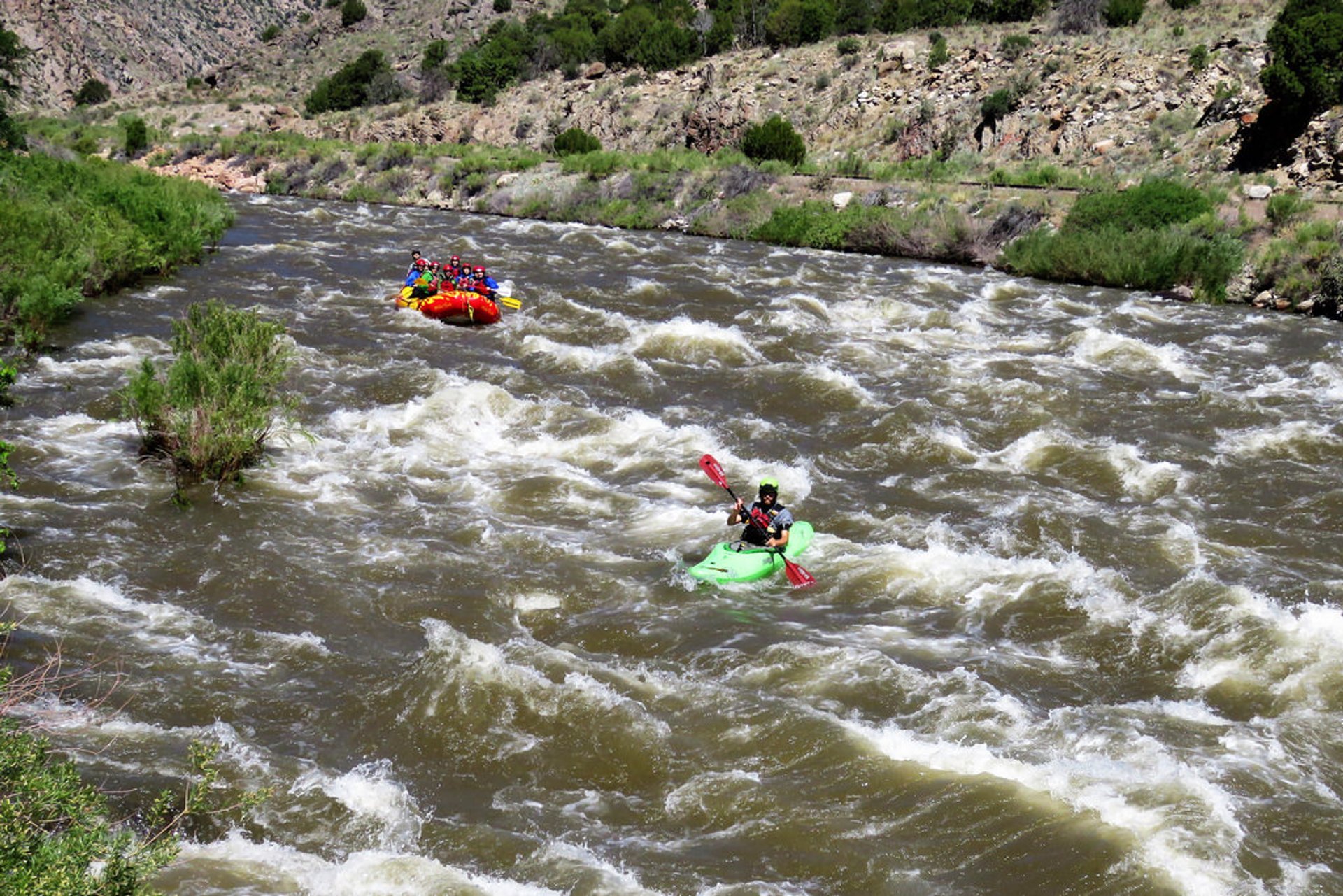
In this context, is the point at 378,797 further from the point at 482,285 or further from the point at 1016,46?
the point at 1016,46

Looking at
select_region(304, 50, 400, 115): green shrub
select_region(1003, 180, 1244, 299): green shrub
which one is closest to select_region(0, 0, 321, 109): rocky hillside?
select_region(304, 50, 400, 115): green shrub

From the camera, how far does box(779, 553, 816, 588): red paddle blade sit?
31.2 ft

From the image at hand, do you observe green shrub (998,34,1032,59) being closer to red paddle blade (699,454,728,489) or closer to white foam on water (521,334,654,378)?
white foam on water (521,334,654,378)

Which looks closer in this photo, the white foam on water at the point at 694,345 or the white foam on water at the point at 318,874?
the white foam on water at the point at 318,874

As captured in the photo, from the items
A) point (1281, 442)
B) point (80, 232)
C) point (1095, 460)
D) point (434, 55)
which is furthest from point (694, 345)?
point (434, 55)

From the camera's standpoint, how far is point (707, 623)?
8.78m

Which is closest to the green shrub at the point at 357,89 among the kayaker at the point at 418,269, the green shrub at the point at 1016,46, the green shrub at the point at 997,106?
the green shrub at the point at 1016,46

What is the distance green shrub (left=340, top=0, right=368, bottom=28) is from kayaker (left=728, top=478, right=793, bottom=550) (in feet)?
286

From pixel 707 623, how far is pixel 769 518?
1389 millimetres

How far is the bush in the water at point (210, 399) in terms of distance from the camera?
10.7m

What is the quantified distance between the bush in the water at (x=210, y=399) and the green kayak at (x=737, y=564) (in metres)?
4.88

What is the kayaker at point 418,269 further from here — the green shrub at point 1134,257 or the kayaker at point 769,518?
the green shrub at point 1134,257

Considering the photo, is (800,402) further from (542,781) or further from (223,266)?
(223,266)

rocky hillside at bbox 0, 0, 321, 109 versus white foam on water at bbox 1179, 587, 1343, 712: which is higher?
rocky hillside at bbox 0, 0, 321, 109
